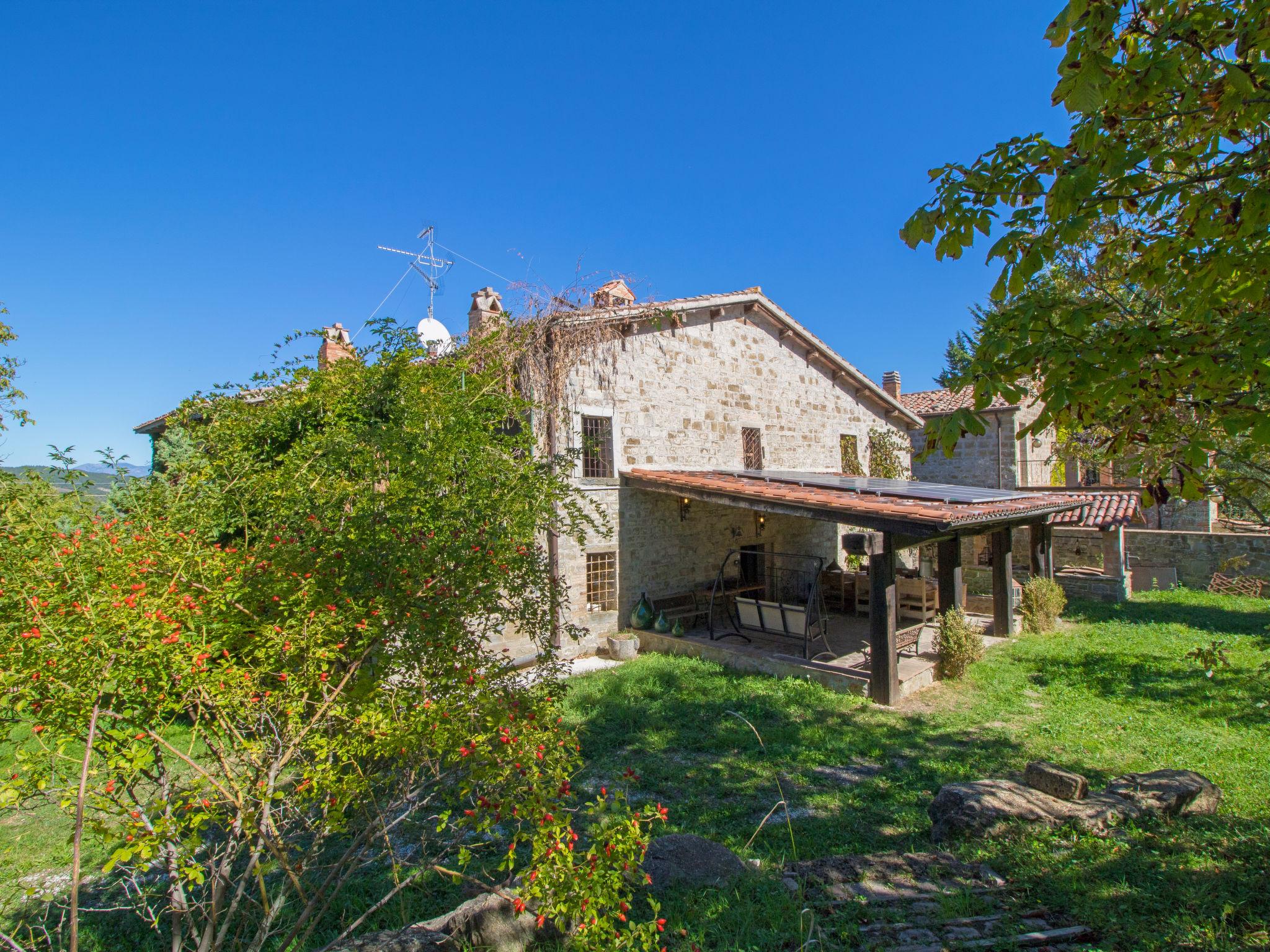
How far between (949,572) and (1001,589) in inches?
90.4

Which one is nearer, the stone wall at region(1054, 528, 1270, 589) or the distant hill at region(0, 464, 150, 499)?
the distant hill at region(0, 464, 150, 499)

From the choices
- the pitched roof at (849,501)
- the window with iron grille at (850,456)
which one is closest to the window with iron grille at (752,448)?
the pitched roof at (849,501)

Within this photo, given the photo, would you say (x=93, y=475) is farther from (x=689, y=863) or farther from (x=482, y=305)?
(x=482, y=305)

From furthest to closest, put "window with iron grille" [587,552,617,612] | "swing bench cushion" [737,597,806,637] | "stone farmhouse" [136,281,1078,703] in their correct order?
"window with iron grille" [587,552,617,612] < "swing bench cushion" [737,597,806,637] < "stone farmhouse" [136,281,1078,703]

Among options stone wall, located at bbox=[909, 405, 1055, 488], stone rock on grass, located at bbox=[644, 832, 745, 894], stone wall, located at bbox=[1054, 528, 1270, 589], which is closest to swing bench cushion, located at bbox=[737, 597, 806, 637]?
stone rock on grass, located at bbox=[644, 832, 745, 894]

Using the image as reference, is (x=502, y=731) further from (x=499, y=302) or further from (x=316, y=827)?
(x=499, y=302)

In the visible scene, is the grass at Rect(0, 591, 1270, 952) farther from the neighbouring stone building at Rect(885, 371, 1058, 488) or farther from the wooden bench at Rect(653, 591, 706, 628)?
the neighbouring stone building at Rect(885, 371, 1058, 488)

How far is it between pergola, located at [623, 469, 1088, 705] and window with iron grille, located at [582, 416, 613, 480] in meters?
0.39

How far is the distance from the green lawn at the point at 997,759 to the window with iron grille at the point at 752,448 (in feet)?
17.5

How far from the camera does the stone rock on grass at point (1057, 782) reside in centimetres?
527

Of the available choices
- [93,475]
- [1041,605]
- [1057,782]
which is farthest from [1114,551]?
[93,475]

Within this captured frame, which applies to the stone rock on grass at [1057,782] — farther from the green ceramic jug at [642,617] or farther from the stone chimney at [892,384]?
the stone chimney at [892,384]

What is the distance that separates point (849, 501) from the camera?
9.45 m

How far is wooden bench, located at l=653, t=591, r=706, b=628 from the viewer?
40.5 feet
